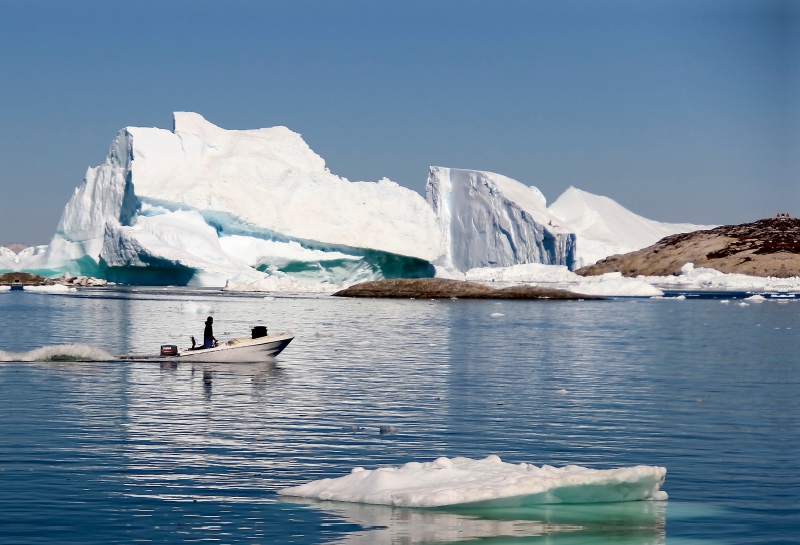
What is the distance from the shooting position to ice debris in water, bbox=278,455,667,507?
30.2ft

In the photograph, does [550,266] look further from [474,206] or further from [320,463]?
[320,463]

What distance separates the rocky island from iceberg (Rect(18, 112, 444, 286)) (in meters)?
5.96

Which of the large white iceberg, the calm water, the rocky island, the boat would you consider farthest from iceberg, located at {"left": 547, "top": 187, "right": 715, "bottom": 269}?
the boat

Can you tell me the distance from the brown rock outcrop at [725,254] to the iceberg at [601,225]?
490 centimetres

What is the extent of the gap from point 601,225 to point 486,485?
142269 mm

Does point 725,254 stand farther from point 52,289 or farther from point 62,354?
point 62,354

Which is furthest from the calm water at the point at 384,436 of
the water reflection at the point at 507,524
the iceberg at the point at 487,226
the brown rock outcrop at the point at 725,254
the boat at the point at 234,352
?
the brown rock outcrop at the point at 725,254

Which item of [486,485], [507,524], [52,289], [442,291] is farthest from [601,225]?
[507,524]

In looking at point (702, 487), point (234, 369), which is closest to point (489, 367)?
point (234, 369)

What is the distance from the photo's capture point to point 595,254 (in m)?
133

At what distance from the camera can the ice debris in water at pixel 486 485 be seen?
920 centimetres

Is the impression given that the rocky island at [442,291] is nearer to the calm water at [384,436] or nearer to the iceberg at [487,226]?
the iceberg at [487,226]

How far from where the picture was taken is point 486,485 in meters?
9.34

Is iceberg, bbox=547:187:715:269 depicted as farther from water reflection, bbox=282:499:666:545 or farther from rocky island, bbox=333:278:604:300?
water reflection, bbox=282:499:666:545
